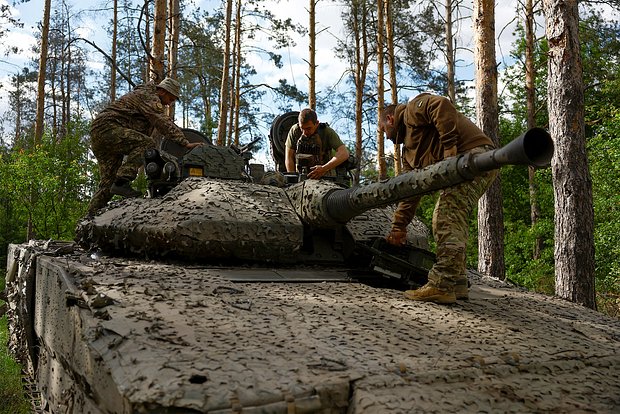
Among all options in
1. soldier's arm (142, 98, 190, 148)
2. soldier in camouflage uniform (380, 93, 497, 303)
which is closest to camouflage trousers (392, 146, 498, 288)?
soldier in camouflage uniform (380, 93, 497, 303)

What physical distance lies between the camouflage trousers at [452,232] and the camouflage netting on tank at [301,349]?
0.23m

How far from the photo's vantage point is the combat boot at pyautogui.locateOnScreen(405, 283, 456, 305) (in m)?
3.68

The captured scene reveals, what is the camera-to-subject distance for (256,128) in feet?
85.1

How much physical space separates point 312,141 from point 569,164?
3.97 m

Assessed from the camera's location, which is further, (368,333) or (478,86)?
(478,86)

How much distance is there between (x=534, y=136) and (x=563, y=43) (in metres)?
6.30

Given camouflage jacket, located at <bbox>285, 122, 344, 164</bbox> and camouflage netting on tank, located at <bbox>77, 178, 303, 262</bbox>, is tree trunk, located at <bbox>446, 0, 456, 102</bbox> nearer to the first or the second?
camouflage jacket, located at <bbox>285, 122, 344, 164</bbox>

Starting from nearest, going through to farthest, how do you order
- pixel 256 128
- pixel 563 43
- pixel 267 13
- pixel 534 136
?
1. pixel 534 136
2. pixel 563 43
3. pixel 267 13
4. pixel 256 128

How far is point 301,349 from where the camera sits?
2408 mm

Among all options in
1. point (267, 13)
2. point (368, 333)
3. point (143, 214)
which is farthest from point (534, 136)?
point (267, 13)

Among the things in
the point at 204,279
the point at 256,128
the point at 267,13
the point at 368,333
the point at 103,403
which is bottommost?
the point at 103,403

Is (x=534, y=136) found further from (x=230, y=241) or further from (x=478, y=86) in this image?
(x=478, y=86)

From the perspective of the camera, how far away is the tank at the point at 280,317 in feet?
6.89

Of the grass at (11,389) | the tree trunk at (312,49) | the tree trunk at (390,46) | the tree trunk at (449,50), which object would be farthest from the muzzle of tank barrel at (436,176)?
the tree trunk at (449,50)
